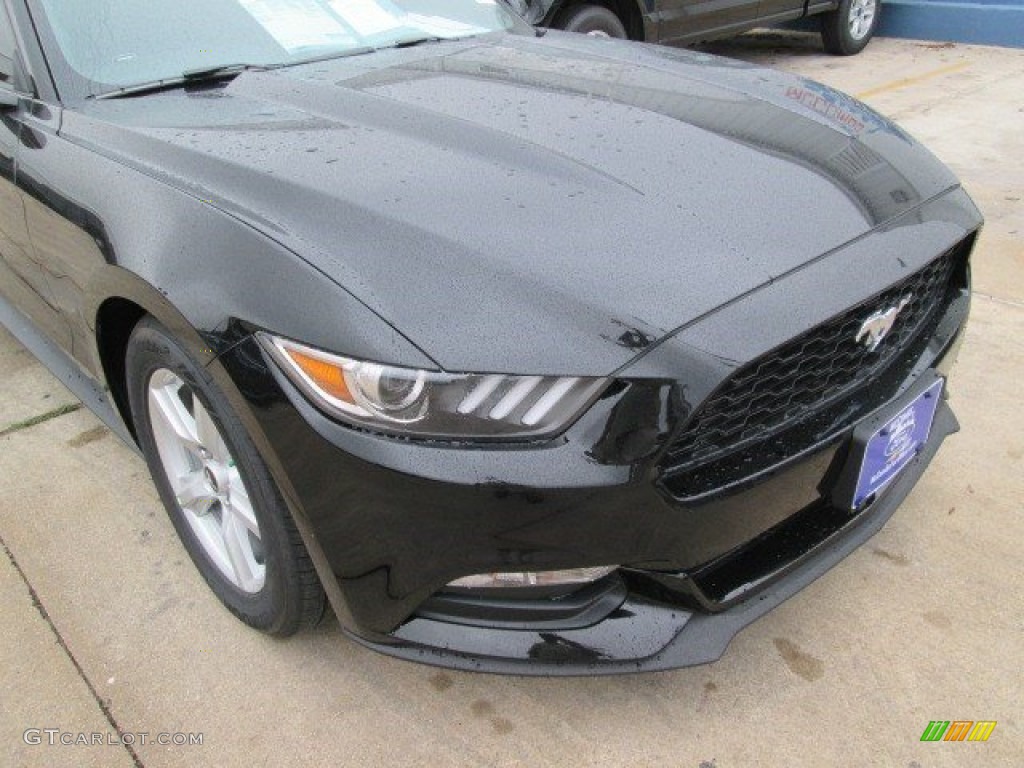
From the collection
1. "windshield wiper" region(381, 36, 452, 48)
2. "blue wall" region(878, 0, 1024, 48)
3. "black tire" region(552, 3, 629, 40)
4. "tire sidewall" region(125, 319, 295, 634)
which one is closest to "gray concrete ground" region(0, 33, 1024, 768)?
"tire sidewall" region(125, 319, 295, 634)

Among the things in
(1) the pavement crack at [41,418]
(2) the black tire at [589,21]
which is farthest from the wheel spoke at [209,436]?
(2) the black tire at [589,21]

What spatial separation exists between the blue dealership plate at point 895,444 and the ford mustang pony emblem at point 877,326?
0.15 meters

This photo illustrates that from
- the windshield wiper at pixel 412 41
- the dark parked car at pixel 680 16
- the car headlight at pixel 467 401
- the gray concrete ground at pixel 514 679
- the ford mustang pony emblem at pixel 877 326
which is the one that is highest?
the windshield wiper at pixel 412 41

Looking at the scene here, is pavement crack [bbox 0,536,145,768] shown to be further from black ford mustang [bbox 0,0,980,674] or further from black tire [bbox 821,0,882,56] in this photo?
black tire [bbox 821,0,882,56]

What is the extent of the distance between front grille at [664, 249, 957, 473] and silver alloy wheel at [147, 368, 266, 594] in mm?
921

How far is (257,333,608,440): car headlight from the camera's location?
139cm

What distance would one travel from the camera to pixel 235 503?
189 cm

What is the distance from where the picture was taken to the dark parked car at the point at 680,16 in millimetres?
5574

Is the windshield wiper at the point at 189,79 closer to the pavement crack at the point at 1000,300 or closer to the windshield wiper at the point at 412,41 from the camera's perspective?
the windshield wiper at the point at 412,41

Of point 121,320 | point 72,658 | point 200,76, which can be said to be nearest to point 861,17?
point 200,76

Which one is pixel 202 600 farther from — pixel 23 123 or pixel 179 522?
pixel 23 123

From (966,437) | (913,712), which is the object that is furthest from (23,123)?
(966,437)

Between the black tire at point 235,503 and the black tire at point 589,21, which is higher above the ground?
the black tire at point 589,21

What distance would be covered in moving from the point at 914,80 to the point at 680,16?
2.24 m
